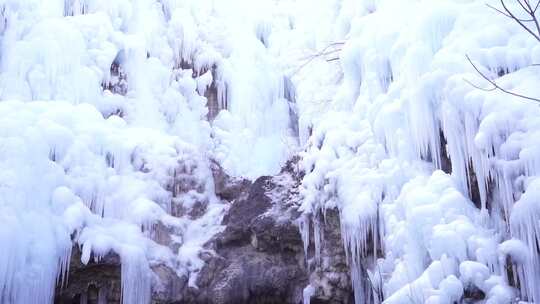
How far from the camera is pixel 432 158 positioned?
219 inches

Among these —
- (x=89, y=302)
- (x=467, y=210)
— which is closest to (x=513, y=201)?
(x=467, y=210)

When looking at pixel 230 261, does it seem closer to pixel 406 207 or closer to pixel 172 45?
pixel 406 207

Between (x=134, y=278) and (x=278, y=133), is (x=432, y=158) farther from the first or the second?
(x=134, y=278)

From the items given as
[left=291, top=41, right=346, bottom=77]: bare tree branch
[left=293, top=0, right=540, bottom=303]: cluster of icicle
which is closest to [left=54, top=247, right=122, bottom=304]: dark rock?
[left=293, top=0, right=540, bottom=303]: cluster of icicle

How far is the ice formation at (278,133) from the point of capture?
4.73 m

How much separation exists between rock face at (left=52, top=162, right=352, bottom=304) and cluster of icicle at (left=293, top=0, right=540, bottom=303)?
0.24 meters

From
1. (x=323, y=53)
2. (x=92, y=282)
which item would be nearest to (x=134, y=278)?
(x=92, y=282)

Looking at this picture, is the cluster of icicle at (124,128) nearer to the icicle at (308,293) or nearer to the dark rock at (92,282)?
the dark rock at (92,282)

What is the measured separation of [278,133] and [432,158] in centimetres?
309

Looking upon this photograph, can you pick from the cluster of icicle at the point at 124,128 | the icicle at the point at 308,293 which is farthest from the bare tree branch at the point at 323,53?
the icicle at the point at 308,293

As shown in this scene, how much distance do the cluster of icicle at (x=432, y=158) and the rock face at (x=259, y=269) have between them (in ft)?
0.80

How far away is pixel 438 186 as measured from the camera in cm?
514

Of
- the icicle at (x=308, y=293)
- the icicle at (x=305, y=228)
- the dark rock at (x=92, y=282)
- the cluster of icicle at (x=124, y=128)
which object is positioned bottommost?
the icicle at (x=308, y=293)

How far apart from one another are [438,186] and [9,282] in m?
4.32
